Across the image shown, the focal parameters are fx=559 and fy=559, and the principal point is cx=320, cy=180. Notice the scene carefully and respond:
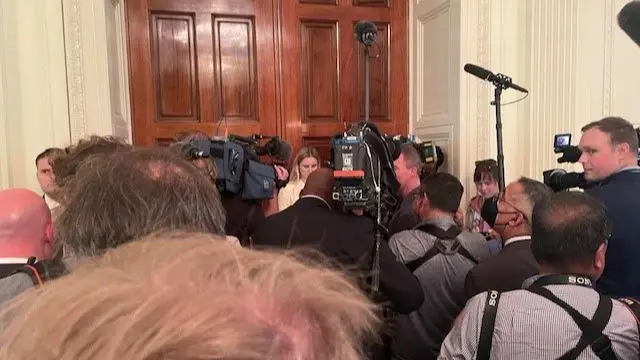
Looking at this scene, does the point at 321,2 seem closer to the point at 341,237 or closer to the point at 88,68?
the point at 88,68

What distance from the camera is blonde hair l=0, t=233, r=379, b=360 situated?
38 centimetres

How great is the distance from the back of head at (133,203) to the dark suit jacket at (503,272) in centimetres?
103

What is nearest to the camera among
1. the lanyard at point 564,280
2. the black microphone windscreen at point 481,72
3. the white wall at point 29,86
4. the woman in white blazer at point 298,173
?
the lanyard at point 564,280

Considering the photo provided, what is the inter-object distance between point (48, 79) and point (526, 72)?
278cm

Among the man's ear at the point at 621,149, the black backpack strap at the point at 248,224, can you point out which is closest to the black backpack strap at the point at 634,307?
the man's ear at the point at 621,149

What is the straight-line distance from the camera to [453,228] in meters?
2.19

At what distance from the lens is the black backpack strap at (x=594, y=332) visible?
4.25 feet

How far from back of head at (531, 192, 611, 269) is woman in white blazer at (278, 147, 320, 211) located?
2043 mm

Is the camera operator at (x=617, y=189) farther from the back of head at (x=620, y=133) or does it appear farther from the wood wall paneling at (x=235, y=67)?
the wood wall paneling at (x=235, y=67)

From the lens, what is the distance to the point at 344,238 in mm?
1873

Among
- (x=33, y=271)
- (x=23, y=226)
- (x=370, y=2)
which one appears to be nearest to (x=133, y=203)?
(x=33, y=271)

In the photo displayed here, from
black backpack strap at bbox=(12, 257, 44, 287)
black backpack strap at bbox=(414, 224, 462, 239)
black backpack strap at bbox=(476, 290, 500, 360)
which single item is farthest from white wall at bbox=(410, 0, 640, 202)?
black backpack strap at bbox=(12, 257, 44, 287)

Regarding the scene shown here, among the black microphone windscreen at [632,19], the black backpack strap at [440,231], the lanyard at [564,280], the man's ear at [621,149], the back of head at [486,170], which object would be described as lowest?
the black backpack strap at [440,231]

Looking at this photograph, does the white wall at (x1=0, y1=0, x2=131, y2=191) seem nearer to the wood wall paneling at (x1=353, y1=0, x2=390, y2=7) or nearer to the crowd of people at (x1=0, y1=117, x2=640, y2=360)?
the crowd of people at (x1=0, y1=117, x2=640, y2=360)
